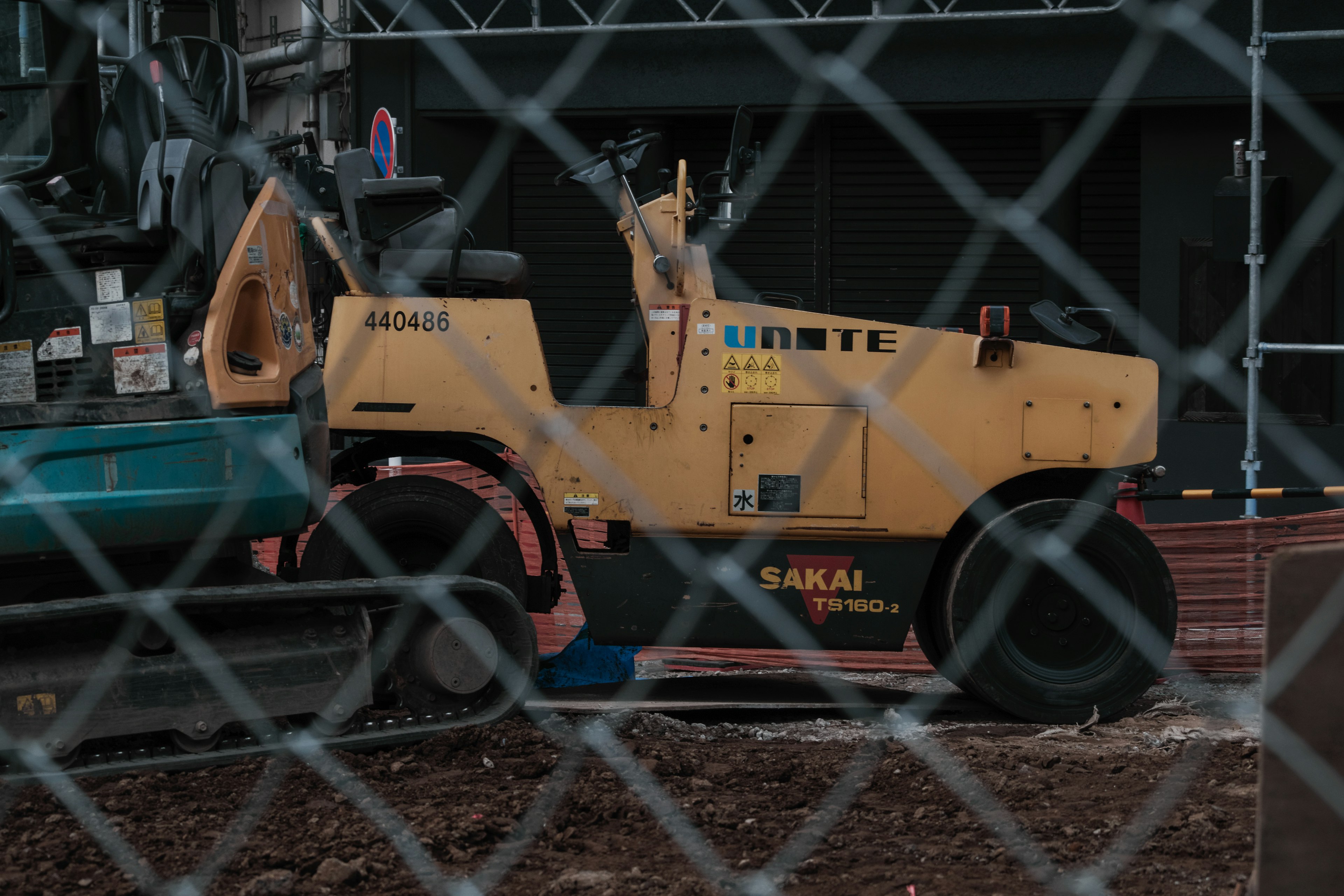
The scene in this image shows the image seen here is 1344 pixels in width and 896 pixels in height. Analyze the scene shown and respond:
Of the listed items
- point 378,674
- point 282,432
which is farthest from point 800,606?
point 282,432

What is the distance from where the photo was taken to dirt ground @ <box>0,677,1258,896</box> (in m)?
3.08

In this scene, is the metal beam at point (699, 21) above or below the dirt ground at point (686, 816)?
above

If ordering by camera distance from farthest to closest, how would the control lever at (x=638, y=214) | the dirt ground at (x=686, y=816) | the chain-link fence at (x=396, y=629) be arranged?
the control lever at (x=638, y=214) < the chain-link fence at (x=396, y=629) < the dirt ground at (x=686, y=816)

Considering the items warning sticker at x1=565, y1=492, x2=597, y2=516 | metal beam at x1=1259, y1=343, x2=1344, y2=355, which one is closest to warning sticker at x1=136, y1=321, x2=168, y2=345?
warning sticker at x1=565, y1=492, x2=597, y2=516

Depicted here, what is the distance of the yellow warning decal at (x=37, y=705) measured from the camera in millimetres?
3711

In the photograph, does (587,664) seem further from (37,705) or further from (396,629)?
(37,705)

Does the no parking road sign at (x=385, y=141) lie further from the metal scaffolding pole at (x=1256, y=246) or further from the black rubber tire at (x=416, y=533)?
the metal scaffolding pole at (x=1256, y=246)

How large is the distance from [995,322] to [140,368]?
2.77 m

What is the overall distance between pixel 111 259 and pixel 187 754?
4.80ft

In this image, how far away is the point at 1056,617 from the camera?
16.4 ft

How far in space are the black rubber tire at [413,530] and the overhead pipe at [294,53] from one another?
884 cm

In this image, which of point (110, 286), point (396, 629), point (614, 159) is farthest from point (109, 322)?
point (614, 159)

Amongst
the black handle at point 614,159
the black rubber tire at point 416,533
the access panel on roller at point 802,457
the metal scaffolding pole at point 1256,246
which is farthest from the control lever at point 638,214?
the metal scaffolding pole at point 1256,246

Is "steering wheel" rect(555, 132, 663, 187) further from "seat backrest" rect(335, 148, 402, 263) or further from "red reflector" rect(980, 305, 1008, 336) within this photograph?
"red reflector" rect(980, 305, 1008, 336)
